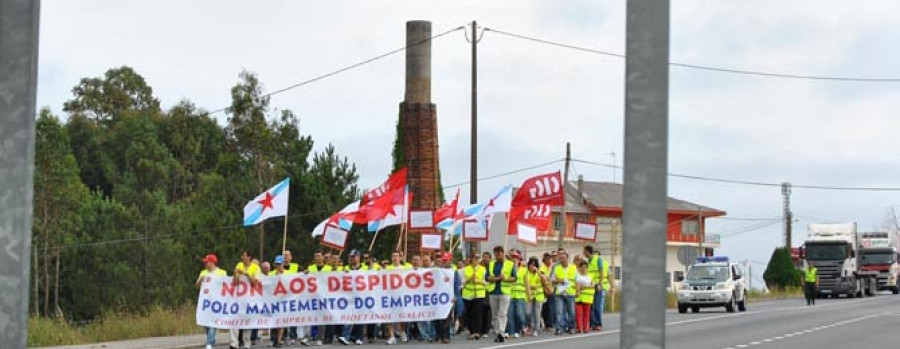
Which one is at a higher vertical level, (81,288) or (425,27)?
(425,27)

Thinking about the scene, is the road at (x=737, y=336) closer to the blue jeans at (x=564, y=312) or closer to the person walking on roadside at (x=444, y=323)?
the person walking on roadside at (x=444, y=323)

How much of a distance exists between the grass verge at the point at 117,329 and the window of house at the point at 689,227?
265 feet

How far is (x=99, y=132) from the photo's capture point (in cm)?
8519

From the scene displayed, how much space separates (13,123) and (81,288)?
64.2m

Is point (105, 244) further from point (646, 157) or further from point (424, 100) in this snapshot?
point (646, 157)

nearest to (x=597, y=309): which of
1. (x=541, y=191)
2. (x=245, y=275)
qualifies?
(x=541, y=191)

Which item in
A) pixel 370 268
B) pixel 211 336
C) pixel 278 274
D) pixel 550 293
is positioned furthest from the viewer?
pixel 550 293

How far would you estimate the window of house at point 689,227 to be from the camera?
10800 cm

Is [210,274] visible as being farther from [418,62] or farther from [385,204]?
[418,62]

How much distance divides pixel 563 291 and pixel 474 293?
11.1 ft

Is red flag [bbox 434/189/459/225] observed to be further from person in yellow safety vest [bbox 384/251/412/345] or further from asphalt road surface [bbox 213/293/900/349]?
person in yellow safety vest [bbox 384/251/412/345]

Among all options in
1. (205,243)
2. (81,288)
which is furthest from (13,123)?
(81,288)

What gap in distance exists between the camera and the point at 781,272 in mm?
79875

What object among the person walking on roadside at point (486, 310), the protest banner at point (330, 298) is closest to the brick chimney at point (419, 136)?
the person walking on roadside at point (486, 310)
